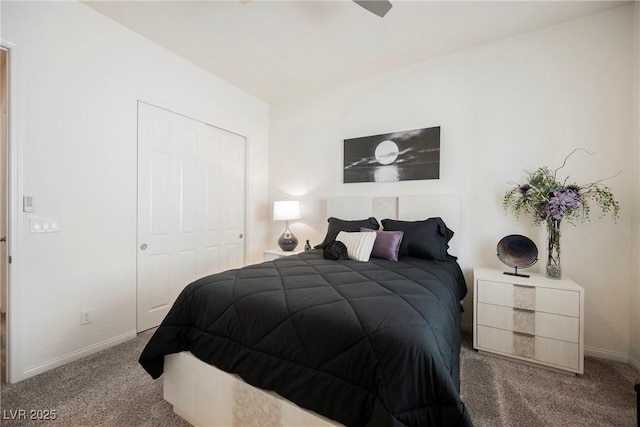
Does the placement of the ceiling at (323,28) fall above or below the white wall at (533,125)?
above

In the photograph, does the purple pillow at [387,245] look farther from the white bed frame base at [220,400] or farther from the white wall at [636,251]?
the white wall at [636,251]

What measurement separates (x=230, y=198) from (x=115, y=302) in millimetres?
1636

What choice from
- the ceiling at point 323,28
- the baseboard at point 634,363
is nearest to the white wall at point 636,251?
the baseboard at point 634,363

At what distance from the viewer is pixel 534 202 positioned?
7.30 feet

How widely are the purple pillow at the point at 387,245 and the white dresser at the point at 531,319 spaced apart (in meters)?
0.67

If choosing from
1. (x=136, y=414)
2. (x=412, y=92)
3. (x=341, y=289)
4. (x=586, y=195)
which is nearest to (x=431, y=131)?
(x=412, y=92)

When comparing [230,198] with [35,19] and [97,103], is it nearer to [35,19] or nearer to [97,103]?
[97,103]

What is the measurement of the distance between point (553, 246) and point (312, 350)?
227 cm

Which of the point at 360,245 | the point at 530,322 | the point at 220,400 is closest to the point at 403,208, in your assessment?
the point at 360,245

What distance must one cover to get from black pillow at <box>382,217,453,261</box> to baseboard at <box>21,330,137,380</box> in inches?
103

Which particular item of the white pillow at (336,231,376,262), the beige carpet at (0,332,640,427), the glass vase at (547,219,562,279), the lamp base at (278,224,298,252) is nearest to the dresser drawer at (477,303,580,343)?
the beige carpet at (0,332,640,427)

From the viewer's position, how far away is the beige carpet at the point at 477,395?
1.49 m

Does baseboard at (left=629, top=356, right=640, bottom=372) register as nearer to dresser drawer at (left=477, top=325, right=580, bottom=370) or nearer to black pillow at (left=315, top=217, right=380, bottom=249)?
dresser drawer at (left=477, top=325, right=580, bottom=370)

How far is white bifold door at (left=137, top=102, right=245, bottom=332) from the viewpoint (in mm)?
2600
